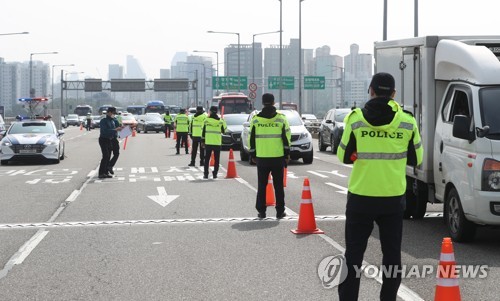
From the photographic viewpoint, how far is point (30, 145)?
89.5 feet

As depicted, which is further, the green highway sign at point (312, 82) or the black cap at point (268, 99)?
the green highway sign at point (312, 82)

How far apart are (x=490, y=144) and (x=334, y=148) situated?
22.6 m

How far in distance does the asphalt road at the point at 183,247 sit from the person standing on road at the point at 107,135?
2.48 meters

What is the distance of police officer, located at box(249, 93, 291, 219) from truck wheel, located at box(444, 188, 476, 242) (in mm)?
2945

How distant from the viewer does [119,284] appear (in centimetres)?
812

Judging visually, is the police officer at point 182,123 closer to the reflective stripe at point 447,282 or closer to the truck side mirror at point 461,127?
the truck side mirror at point 461,127

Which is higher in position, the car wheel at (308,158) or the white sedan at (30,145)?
the white sedan at (30,145)

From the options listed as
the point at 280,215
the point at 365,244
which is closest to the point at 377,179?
the point at 365,244

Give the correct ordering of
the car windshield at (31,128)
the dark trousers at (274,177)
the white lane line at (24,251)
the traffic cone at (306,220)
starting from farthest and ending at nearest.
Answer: the car windshield at (31,128) < the dark trousers at (274,177) < the traffic cone at (306,220) < the white lane line at (24,251)

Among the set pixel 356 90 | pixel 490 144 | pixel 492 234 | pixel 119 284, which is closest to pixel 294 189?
pixel 492 234

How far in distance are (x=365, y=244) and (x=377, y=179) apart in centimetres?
50

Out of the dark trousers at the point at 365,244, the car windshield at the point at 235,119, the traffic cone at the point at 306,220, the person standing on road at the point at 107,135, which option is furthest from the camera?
the car windshield at the point at 235,119

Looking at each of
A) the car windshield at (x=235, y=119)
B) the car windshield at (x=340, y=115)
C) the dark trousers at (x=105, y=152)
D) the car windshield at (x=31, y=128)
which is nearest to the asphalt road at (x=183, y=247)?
the dark trousers at (x=105, y=152)

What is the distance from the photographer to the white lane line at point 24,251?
8991 millimetres
